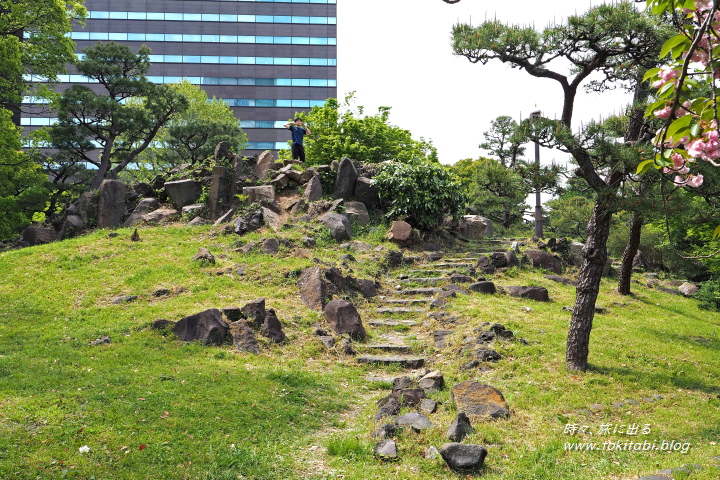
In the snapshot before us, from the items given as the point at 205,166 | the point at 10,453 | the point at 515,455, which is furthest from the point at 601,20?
the point at 205,166

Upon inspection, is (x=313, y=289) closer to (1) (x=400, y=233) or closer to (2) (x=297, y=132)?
(1) (x=400, y=233)

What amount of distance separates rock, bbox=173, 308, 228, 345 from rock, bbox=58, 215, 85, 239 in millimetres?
11119

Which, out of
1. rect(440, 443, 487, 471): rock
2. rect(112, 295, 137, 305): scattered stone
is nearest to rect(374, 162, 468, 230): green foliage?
rect(112, 295, 137, 305): scattered stone

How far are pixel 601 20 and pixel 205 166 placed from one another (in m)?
15.6

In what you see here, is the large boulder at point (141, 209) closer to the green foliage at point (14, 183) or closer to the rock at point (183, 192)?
the rock at point (183, 192)

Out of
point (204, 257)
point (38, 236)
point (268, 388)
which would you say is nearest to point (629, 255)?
point (204, 257)

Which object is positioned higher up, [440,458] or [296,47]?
[296,47]

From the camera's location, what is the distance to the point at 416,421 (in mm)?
6324

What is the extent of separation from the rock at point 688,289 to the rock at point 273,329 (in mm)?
14577

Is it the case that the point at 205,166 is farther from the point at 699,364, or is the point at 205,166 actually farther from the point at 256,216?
the point at 699,364

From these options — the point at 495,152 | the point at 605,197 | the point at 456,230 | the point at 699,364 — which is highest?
the point at 495,152

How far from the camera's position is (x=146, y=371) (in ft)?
24.8

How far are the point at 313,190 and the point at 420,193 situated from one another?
3.65m

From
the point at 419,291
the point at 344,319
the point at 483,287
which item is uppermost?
the point at 483,287
